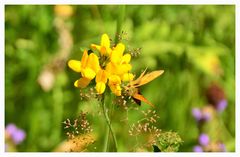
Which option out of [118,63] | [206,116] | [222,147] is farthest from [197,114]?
[118,63]

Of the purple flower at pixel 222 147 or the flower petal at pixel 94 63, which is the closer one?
the flower petal at pixel 94 63

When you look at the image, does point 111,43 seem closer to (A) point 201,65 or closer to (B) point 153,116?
(B) point 153,116

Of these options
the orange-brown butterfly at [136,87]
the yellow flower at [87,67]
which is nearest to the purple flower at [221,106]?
the orange-brown butterfly at [136,87]

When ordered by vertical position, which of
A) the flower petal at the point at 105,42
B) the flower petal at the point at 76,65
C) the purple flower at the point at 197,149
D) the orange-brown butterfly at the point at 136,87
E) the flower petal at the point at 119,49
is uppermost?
the flower petal at the point at 105,42

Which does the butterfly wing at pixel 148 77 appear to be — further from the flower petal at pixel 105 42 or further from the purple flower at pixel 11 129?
the purple flower at pixel 11 129

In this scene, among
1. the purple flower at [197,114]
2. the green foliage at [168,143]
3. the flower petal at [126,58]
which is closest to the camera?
the green foliage at [168,143]

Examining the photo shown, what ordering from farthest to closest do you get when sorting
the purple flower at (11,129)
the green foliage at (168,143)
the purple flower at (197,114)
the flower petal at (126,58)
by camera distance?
the purple flower at (197,114)
the purple flower at (11,129)
the flower petal at (126,58)
the green foliage at (168,143)

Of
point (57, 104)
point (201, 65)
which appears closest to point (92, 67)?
point (57, 104)
